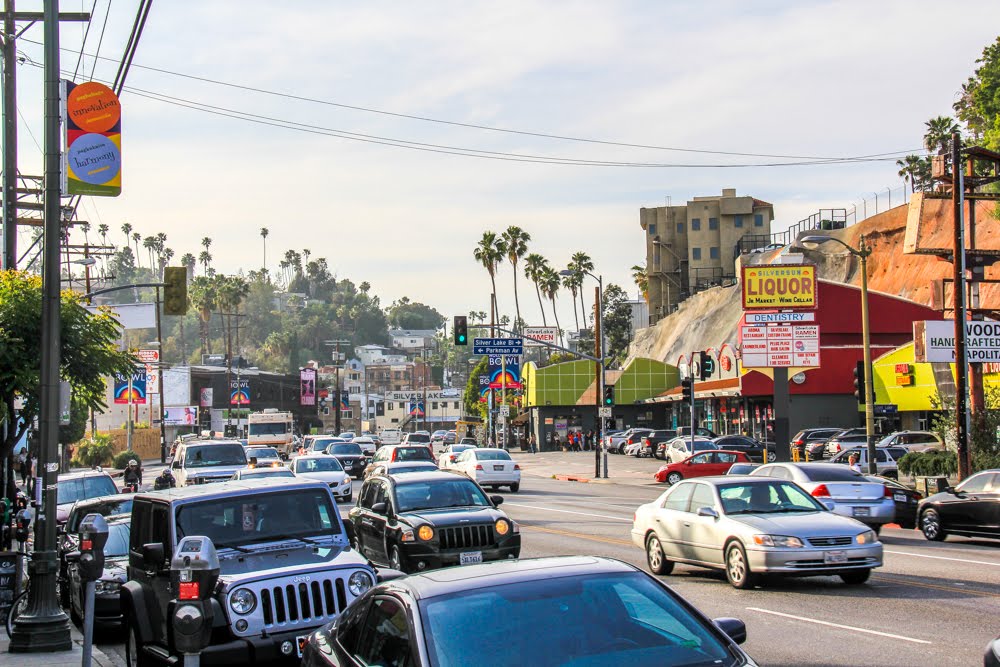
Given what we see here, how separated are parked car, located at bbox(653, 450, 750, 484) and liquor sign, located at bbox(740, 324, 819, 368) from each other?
1117cm

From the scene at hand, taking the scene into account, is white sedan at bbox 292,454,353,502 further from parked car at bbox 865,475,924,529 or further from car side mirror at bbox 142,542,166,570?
car side mirror at bbox 142,542,166,570

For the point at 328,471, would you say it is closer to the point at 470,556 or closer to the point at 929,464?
the point at 470,556

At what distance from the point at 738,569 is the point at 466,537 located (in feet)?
12.5

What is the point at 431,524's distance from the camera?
15.7 meters

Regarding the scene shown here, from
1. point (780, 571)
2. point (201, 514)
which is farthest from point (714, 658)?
point (780, 571)

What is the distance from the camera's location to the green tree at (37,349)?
19219mm

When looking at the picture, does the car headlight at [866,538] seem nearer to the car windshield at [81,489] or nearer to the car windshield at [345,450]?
the car windshield at [81,489]

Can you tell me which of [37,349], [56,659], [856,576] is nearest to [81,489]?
[37,349]

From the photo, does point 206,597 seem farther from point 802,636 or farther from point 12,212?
point 12,212

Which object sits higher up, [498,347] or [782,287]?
[782,287]

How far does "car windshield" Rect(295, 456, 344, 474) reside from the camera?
33344 mm

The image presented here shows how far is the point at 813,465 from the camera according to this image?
22.0m

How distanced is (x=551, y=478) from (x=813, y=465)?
101ft

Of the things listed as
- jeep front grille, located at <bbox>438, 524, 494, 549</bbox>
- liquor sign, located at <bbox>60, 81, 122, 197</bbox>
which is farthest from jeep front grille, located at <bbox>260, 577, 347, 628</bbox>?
liquor sign, located at <bbox>60, 81, 122, 197</bbox>
